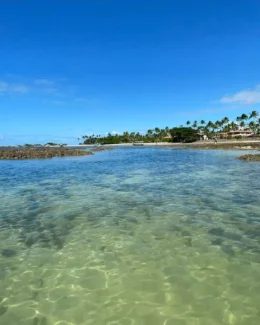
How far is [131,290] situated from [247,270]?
3386 mm

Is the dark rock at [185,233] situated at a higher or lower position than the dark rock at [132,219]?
lower

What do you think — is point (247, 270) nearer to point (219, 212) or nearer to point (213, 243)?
point (213, 243)

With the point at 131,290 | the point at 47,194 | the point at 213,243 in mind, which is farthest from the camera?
the point at 47,194

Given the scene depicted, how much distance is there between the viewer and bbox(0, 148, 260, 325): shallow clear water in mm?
6312

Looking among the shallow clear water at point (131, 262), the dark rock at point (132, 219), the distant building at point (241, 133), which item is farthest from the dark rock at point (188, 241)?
the distant building at point (241, 133)

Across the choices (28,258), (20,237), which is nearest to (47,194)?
(20,237)

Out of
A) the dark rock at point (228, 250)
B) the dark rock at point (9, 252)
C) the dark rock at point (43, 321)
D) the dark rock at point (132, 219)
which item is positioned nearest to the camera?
the dark rock at point (43, 321)

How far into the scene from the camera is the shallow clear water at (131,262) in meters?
6.31

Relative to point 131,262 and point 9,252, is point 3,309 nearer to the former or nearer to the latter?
point 9,252

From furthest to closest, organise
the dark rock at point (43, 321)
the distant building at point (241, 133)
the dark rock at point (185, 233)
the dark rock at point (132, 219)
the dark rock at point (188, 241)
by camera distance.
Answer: the distant building at point (241, 133) → the dark rock at point (132, 219) → the dark rock at point (185, 233) → the dark rock at point (188, 241) → the dark rock at point (43, 321)

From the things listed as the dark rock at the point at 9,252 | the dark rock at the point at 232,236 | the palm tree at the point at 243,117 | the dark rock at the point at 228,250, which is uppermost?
the palm tree at the point at 243,117

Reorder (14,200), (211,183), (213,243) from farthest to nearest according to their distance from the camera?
(211,183), (14,200), (213,243)

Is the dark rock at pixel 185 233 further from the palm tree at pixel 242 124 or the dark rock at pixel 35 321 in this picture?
the palm tree at pixel 242 124

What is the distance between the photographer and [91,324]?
5.93m
